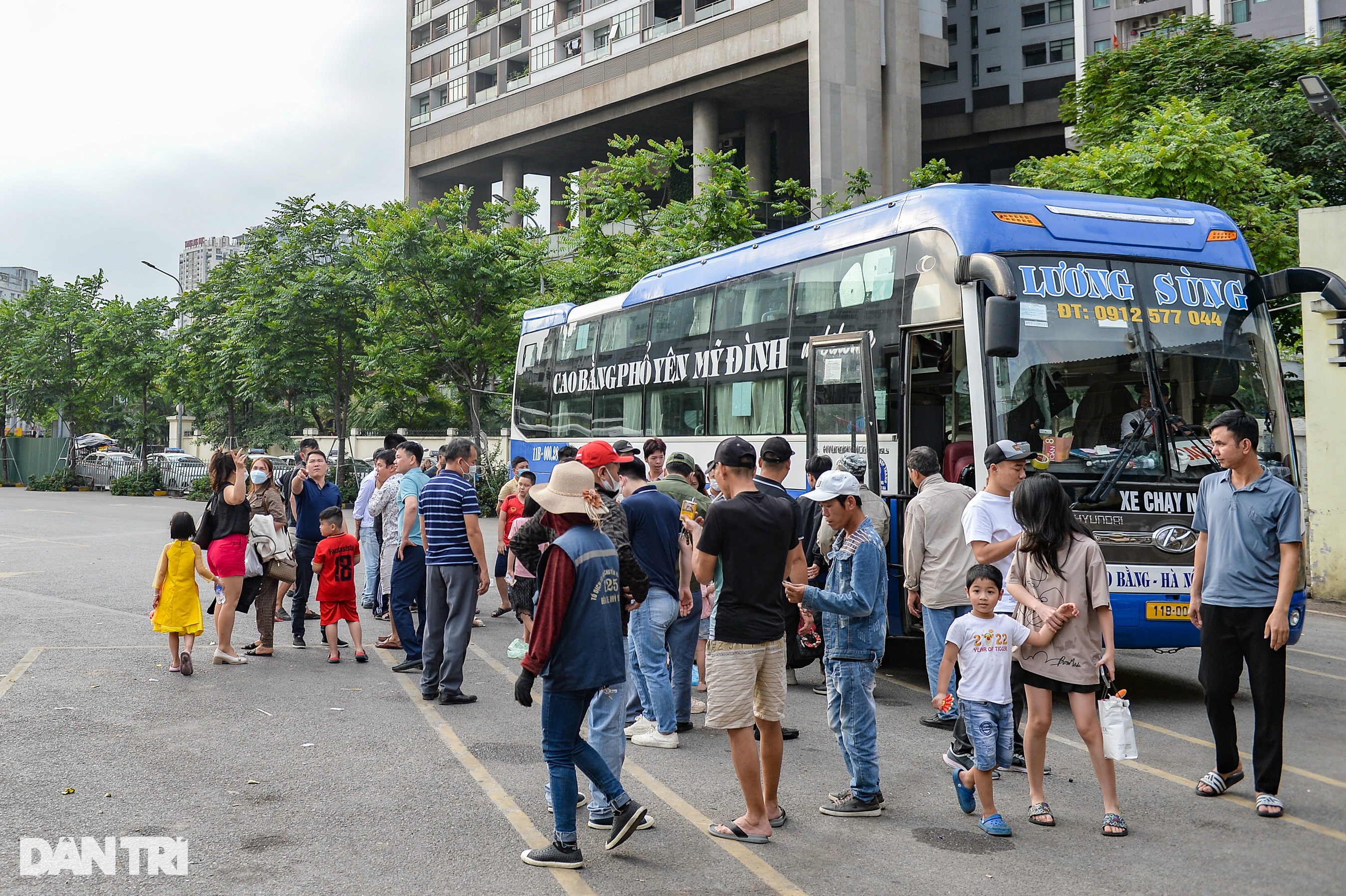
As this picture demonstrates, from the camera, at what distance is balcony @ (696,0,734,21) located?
41344 millimetres

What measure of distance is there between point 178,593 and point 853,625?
609 centimetres

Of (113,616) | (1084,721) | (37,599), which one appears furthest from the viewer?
(37,599)

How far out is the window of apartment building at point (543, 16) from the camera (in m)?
50.4

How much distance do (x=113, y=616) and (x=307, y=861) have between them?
832 centimetres

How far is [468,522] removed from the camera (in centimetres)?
787

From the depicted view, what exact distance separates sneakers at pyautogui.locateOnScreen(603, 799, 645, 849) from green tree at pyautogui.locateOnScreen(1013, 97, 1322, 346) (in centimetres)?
1550

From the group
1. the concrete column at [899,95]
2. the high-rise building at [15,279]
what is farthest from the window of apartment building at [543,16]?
the high-rise building at [15,279]

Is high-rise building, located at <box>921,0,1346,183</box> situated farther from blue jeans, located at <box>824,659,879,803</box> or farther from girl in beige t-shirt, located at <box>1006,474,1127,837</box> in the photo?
blue jeans, located at <box>824,659,879,803</box>

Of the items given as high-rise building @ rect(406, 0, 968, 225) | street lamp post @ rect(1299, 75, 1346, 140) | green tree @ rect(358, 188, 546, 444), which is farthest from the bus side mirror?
high-rise building @ rect(406, 0, 968, 225)

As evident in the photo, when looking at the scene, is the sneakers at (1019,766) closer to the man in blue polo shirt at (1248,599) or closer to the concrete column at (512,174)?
the man in blue polo shirt at (1248,599)

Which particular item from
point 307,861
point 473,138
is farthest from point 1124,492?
point 473,138

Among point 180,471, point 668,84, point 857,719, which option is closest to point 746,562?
point 857,719

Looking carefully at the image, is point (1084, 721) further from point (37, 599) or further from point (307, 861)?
point (37, 599)

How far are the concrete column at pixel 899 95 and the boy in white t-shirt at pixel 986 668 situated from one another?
120ft
